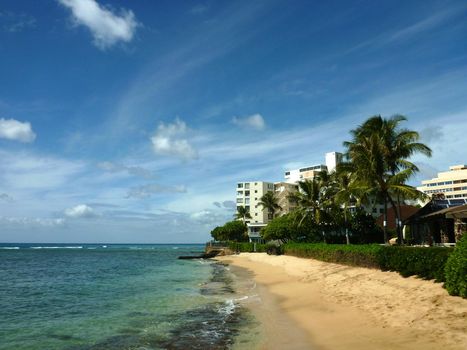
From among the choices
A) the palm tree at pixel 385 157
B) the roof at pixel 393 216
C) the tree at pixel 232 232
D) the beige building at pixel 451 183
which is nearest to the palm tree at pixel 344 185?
the palm tree at pixel 385 157

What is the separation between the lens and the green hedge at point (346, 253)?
1101 inches

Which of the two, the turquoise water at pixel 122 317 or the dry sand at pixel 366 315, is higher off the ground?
the dry sand at pixel 366 315

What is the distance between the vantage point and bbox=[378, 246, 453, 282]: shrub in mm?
18406

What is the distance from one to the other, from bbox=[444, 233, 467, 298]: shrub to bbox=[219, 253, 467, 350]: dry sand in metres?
0.38

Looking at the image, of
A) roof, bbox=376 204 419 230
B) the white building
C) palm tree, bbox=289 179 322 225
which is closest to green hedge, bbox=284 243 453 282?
palm tree, bbox=289 179 322 225

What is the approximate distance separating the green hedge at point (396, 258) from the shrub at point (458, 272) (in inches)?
90.0

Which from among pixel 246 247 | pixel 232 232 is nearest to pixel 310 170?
pixel 232 232

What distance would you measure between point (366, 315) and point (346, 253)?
17590 millimetres

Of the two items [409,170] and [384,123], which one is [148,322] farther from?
[384,123]

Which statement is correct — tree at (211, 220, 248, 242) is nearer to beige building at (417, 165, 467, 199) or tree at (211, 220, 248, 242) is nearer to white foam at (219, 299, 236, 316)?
white foam at (219, 299, 236, 316)

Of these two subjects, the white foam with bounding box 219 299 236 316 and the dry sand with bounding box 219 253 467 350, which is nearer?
the dry sand with bounding box 219 253 467 350

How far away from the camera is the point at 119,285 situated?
3638 cm

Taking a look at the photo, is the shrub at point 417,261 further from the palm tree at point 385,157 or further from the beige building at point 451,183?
the beige building at point 451,183

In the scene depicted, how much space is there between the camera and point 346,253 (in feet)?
109
